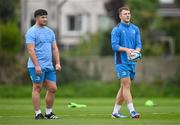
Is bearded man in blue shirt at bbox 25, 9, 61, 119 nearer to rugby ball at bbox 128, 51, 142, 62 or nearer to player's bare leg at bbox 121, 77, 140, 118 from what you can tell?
player's bare leg at bbox 121, 77, 140, 118

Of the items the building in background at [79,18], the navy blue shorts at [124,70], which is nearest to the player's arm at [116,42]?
the navy blue shorts at [124,70]

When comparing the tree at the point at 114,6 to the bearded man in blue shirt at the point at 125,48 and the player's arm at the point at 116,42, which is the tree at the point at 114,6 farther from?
the player's arm at the point at 116,42

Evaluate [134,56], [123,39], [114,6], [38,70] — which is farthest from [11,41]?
[134,56]

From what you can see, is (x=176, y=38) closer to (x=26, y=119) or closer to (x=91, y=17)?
(x=91, y=17)

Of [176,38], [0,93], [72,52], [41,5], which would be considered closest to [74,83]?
[0,93]

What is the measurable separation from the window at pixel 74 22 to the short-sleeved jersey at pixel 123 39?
59.6m

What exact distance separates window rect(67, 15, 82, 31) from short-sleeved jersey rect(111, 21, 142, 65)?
5955 cm

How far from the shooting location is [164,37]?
6700 cm

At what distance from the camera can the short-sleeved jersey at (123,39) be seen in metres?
20.1

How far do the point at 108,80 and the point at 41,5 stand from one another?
32314 millimetres

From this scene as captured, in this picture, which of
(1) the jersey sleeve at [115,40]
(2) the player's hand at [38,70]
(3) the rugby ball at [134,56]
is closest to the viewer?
(2) the player's hand at [38,70]

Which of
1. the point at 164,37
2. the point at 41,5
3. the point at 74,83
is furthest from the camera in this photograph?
the point at 41,5

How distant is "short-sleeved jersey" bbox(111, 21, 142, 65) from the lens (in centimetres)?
2014

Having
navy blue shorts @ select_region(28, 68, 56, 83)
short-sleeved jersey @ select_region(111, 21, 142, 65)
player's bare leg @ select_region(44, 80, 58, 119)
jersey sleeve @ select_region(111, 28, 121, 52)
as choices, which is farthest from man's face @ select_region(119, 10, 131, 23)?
player's bare leg @ select_region(44, 80, 58, 119)
